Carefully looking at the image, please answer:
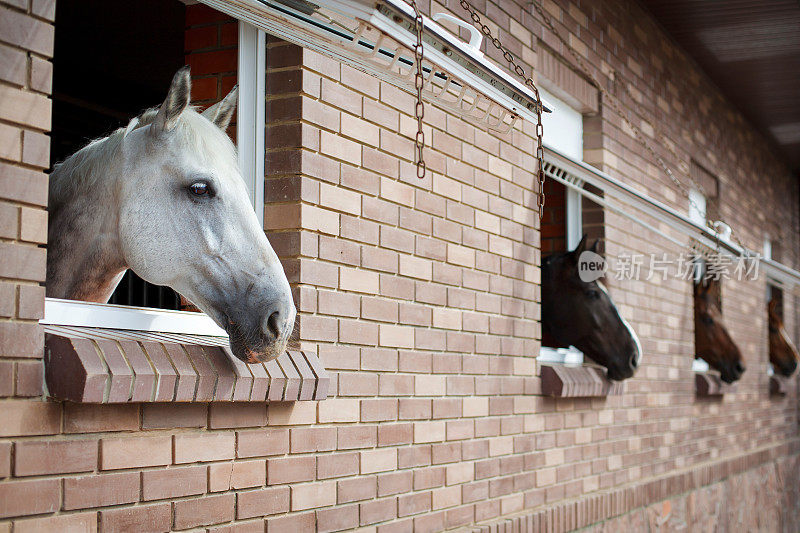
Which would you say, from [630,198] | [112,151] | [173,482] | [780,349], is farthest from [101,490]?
[780,349]

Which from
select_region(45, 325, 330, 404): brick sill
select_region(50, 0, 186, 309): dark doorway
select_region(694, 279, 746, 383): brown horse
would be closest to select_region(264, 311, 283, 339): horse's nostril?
select_region(45, 325, 330, 404): brick sill

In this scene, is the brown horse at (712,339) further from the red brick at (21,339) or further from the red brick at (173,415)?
the red brick at (21,339)

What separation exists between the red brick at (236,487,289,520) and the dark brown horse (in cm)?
314

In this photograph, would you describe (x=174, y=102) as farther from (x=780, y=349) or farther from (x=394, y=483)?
(x=780, y=349)

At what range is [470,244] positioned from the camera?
4590mm

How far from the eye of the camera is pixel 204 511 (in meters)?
2.97

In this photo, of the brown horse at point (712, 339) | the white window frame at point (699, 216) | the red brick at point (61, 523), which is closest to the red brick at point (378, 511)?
the red brick at point (61, 523)

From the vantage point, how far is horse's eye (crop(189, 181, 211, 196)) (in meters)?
2.73

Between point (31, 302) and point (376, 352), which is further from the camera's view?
point (376, 352)

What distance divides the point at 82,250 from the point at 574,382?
3256 millimetres

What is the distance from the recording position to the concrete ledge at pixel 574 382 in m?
5.28

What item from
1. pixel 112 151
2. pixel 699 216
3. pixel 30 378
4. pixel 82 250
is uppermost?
pixel 699 216

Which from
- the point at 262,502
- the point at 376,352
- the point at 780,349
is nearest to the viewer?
the point at 262,502

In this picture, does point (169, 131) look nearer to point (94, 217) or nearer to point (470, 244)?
point (94, 217)
